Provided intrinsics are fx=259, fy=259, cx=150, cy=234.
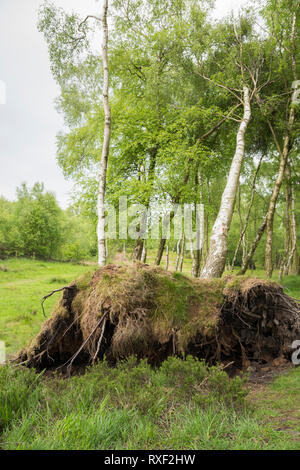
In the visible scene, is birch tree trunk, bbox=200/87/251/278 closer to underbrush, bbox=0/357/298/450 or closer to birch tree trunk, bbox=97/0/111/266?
underbrush, bbox=0/357/298/450

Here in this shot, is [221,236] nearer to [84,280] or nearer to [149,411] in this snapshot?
[84,280]

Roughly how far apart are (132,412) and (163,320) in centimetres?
203

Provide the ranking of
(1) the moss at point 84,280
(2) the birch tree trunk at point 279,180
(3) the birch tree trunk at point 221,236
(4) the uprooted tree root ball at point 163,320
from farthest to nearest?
1. (2) the birch tree trunk at point 279,180
2. (3) the birch tree trunk at point 221,236
3. (1) the moss at point 84,280
4. (4) the uprooted tree root ball at point 163,320

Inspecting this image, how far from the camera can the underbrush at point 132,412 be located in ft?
8.48

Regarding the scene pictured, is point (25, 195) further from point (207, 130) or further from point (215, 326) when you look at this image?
point (215, 326)

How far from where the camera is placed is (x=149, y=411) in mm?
3020

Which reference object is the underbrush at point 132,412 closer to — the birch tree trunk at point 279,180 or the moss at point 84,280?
the moss at point 84,280

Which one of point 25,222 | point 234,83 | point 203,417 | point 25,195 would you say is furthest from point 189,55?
point 25,195

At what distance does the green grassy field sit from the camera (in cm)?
259

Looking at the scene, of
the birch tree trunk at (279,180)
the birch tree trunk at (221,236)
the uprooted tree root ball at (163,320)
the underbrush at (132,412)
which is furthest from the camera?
the birch tree trunk at (279,180)

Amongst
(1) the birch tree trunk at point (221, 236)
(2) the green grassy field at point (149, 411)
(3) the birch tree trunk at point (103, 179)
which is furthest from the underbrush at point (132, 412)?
(3) the birch tree trunk at point (103, 179)

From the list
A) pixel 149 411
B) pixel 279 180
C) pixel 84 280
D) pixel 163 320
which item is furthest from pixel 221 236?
pixel 279 180

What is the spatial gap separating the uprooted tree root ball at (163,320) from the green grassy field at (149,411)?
82cm

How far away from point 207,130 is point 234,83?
13.3 ft
